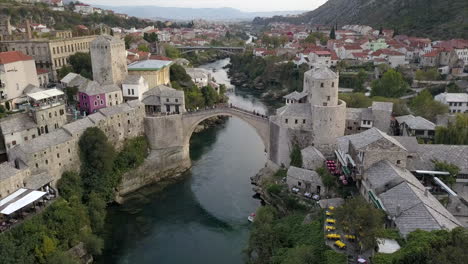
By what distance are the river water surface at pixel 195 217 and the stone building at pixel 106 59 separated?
1051 centimetres

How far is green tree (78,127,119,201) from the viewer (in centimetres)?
2647

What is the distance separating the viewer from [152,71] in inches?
1421

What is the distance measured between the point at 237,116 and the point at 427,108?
654 inches

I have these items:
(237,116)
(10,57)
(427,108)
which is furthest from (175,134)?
(427,108)

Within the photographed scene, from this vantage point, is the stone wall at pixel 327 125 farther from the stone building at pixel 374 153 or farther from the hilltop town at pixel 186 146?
the stone building at pixel 374 153

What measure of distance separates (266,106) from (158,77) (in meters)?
19.0

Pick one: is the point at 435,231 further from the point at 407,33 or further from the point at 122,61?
the point at 407,33

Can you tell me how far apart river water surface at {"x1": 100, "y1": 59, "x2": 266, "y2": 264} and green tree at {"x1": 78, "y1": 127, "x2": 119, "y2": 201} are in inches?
74.9

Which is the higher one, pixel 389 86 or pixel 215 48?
pixel 215 48

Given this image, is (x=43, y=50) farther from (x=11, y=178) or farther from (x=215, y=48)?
(x=215, y=48)

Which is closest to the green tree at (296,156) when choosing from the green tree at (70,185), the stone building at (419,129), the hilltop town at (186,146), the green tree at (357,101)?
the hilltop town at (186,146)

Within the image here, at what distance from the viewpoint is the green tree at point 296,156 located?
2758 cm

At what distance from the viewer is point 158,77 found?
1451 inches

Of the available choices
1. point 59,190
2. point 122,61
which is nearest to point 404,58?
point 122,61
